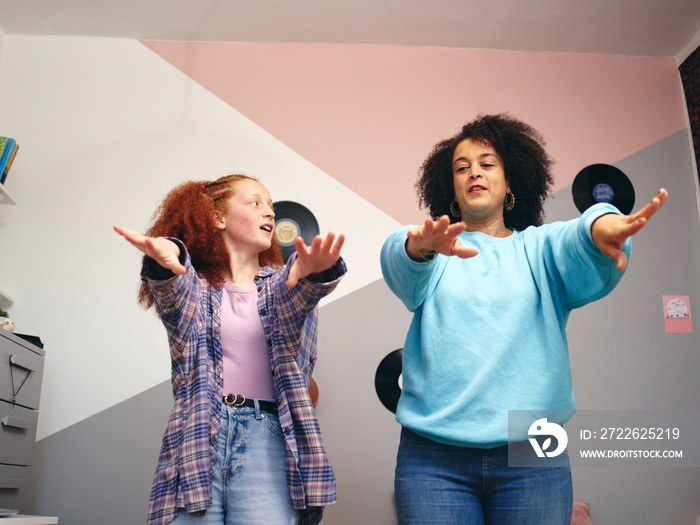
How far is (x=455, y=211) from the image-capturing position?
1.86 metres

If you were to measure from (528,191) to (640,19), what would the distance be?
214 centimetres

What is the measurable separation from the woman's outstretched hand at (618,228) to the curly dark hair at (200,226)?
97 centimetres

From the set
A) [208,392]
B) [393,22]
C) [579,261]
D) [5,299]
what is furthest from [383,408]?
[393,22]

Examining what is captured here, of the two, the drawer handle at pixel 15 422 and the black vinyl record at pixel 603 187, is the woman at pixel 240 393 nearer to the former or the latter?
the drawer handle at pixel 15 422

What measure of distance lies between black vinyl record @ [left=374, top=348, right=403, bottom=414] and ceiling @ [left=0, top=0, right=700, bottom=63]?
178cm

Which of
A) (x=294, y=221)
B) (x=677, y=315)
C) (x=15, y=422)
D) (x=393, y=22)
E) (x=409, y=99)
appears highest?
(x=393, y=22)

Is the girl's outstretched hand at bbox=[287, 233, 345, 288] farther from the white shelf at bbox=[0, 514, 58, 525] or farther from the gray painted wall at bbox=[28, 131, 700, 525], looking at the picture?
the gray painted wall at bbox=[28, 131, 700, 525]

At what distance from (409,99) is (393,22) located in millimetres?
416

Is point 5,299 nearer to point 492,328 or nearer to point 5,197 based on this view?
point 5,197

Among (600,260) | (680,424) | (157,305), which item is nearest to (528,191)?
(600,260)

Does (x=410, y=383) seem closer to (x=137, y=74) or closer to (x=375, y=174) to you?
(x=375, y=174)

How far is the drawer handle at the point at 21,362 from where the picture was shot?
245 cm

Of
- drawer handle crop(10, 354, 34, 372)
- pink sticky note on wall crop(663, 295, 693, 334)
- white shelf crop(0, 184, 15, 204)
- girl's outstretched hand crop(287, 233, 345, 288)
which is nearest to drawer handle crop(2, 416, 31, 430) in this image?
drawer handle crop(10, 354, 34, 372)

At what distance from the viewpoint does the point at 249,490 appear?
142 centimetres
